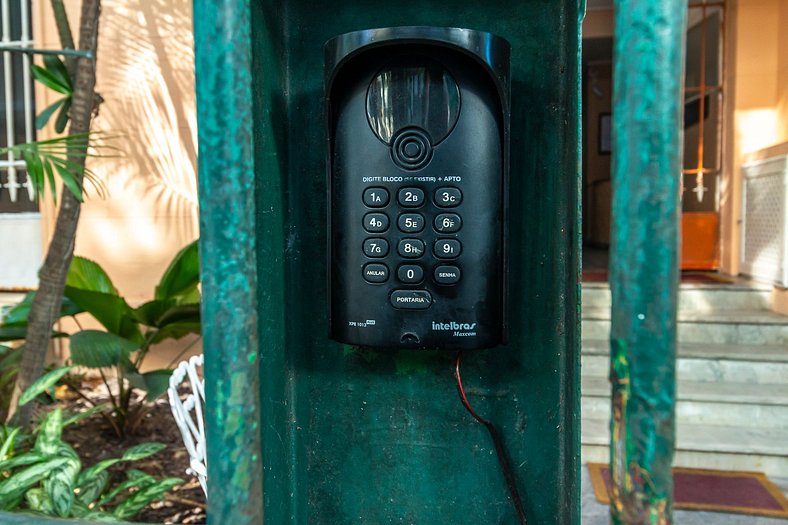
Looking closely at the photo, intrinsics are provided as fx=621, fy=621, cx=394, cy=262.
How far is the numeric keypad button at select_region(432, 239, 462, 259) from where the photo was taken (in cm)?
71

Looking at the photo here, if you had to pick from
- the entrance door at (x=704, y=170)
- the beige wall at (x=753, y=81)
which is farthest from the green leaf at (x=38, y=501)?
the beige wall at (x=753, y=81)

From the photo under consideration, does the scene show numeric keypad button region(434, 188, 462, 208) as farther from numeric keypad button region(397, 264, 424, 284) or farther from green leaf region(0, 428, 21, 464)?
green leaf region(0, 428, 21, 464)

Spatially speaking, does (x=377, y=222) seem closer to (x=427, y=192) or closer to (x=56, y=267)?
(x=427, y=192)

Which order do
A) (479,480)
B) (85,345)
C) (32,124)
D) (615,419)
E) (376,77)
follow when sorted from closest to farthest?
(615,419) → (376,77) → (479,480) → (85,345) → (32,124)

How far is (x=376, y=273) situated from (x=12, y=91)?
4.49 metres

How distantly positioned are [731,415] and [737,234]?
1.97 m

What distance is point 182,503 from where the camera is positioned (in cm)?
235

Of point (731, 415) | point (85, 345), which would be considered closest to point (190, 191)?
point (85, 345)

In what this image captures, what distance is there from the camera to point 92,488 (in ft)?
6.17

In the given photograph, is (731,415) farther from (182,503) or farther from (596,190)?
(596,190)

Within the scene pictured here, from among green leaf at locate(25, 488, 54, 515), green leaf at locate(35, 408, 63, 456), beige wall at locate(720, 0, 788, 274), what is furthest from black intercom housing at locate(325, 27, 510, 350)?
beige wall at locate(720, 0, 788, 274)

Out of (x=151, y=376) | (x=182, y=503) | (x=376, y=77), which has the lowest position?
(x=182, y=503)

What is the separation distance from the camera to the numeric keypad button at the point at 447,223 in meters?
0.71

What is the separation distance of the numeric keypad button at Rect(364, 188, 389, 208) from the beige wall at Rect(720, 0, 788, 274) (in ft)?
14.3
